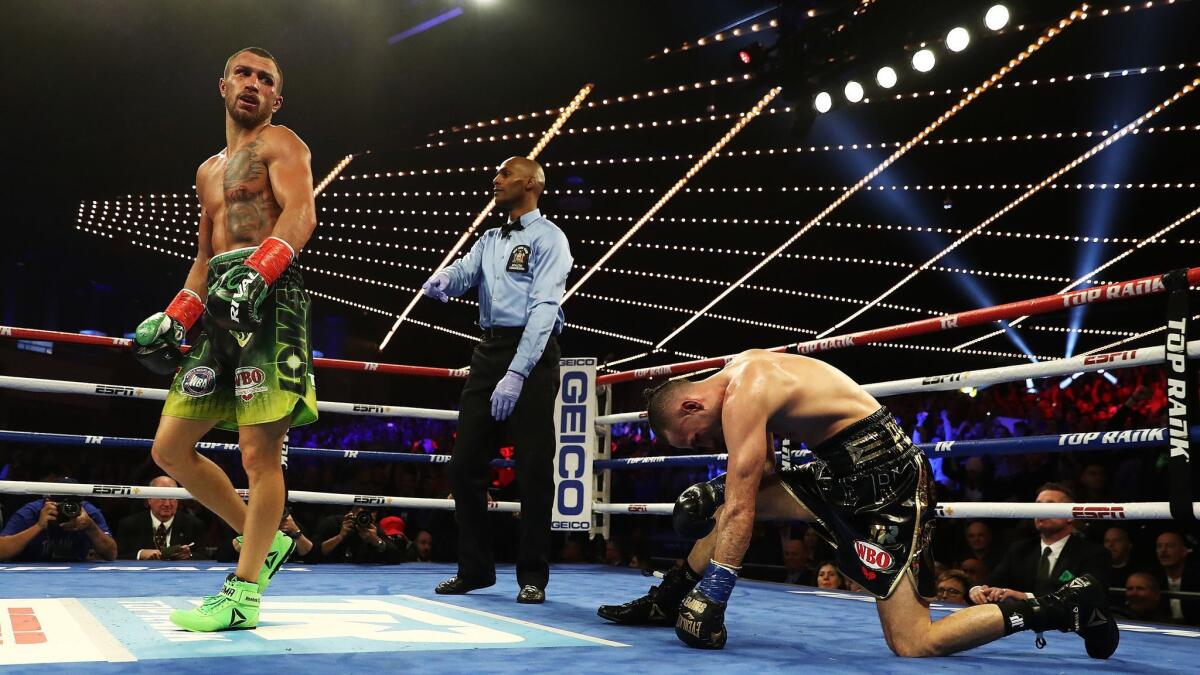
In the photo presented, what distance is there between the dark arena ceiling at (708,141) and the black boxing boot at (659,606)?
13.1ft

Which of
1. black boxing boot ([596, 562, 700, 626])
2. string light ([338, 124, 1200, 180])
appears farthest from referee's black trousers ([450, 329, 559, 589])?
string light ([338, 124, 1200, 180])

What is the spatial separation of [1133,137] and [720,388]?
5.86m

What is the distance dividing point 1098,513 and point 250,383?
2137 millimetres

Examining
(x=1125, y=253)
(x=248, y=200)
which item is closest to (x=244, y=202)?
(x=248, y=200)

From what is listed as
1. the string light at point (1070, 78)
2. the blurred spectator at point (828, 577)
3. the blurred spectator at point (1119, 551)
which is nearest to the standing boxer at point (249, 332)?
the blurred spectator at point (828, 577)

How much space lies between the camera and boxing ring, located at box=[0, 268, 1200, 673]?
5.35ft

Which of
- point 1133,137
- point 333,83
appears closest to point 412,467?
point 333,83

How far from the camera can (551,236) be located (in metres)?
3.13

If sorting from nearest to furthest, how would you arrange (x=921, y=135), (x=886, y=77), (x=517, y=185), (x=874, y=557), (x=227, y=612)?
(x=227, y=612), (x=874, y=557), (x=517, y=185), (x=886, y=77), (x=921, y=135)

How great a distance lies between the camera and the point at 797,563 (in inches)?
211

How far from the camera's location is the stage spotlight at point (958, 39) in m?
5.60

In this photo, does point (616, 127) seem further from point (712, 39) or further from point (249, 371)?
point (249, 371)

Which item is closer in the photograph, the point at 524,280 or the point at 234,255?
the point at 234,255

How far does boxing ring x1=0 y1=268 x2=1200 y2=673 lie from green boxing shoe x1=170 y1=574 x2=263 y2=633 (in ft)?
0.16
